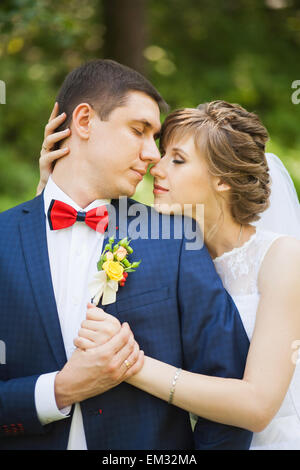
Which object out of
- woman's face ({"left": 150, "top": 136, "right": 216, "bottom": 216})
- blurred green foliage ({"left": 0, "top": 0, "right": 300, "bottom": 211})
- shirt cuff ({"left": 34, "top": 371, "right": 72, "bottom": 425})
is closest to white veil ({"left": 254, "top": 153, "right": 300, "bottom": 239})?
woman's face ({"left": 150, "top": 136, "right": 216, "bottom": 216})

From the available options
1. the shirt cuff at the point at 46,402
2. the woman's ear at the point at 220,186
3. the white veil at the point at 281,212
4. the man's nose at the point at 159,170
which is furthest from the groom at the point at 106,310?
the white veil at the point at 281,212

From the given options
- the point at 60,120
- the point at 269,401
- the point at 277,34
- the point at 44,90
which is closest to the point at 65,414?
the point at 269,401

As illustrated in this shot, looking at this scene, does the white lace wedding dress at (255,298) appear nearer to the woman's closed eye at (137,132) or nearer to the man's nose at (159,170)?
the man's nose at (159,170)

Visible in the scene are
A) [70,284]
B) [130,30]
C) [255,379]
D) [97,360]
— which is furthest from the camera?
[130,30]

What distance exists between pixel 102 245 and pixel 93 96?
749 mm

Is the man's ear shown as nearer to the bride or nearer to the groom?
the groom

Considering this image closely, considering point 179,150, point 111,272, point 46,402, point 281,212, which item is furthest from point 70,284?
point 281,212

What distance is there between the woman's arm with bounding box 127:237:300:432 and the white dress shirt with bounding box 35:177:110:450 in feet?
1.05

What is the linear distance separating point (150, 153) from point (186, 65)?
583 centimetres

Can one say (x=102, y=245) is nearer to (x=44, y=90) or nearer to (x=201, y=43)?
(x=44, y=90)

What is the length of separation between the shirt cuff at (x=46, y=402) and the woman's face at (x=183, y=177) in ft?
3.19

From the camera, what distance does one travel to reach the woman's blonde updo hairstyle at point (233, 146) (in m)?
2.54

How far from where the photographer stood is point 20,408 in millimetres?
2123

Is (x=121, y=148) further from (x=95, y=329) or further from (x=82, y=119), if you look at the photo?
(x=95, y=329)
